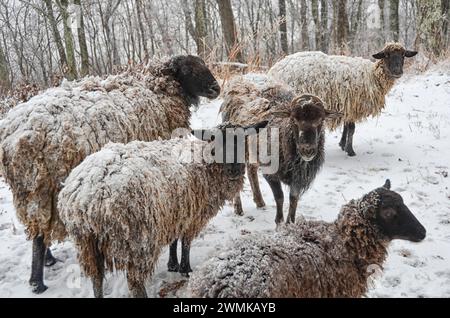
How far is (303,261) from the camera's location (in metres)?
2.94

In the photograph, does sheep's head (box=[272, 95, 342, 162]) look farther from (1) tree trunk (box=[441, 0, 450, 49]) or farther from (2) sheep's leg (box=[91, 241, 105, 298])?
(1) tree trunk (box=[441, 0, 450, 49])

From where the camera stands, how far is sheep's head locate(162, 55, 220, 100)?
17.1 feet

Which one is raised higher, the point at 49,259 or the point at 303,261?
the point at 303,261

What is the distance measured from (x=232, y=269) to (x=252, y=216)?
2783mm

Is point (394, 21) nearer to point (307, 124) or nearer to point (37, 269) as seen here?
point (307, 124)

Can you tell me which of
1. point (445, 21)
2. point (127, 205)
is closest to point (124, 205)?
point (127, 205)

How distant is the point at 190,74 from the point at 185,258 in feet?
7.59

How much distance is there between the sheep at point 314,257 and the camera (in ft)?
8.44

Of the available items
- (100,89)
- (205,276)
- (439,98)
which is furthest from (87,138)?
(439,98)

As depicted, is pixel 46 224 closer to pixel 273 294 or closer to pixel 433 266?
pixel 273 294

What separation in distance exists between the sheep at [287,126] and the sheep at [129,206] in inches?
51.3

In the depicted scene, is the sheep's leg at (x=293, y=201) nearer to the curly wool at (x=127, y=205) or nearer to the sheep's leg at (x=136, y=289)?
the curly wool at (x=127, y=205)

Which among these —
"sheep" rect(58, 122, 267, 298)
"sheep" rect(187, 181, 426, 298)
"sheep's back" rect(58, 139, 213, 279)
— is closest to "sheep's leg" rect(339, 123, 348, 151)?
"sheep" rect(187, 181, 426, 298)

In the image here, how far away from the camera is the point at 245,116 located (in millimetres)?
5379
